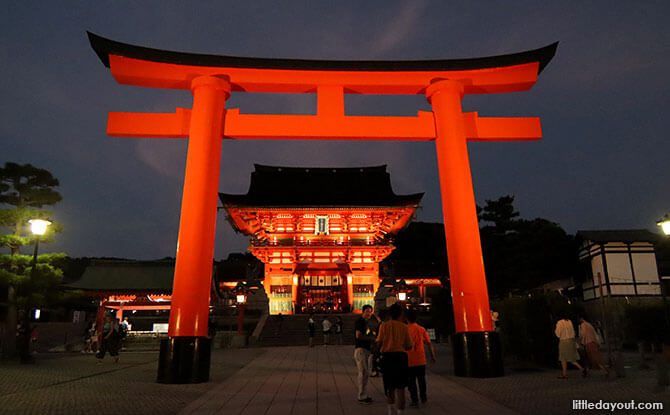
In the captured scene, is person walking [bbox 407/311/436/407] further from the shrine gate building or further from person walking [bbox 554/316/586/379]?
the shrine gate building

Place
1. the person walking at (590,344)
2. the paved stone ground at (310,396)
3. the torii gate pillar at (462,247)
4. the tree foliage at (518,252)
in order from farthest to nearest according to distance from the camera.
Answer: the tree foliage at (518,252) → the person walking at (590,344) → the torii gate pillar at (462,247) → the paved stone ground at (310,396)

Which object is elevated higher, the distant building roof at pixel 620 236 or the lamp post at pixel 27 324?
the distant building roof at pixel 620 236

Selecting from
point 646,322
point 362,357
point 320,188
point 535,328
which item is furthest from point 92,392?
point 320,188

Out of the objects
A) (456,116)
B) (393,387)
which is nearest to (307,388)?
(393,387)

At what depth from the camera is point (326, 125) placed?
9.32 m

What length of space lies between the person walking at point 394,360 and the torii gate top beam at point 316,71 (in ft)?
20.5

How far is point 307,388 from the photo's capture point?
773 centimetres

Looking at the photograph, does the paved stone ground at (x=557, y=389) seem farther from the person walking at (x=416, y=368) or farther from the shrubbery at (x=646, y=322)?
the shrubbery at (x=646, y=322)

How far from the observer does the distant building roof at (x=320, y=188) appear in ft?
95.2

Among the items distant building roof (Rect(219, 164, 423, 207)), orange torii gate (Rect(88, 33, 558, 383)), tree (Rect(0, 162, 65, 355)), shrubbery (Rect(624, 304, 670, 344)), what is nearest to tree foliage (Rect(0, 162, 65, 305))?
tree (Rect(0, 162, 65, 355))

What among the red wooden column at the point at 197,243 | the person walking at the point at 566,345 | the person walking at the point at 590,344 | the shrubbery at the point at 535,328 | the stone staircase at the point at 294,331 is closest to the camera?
the red wooden column at the point at 197,243

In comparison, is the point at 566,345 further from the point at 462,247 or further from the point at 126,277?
the point at 126,277

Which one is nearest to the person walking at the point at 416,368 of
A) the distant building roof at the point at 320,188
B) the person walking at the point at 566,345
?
the person walking at the point at 566,345

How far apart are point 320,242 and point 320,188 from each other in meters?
5.57
